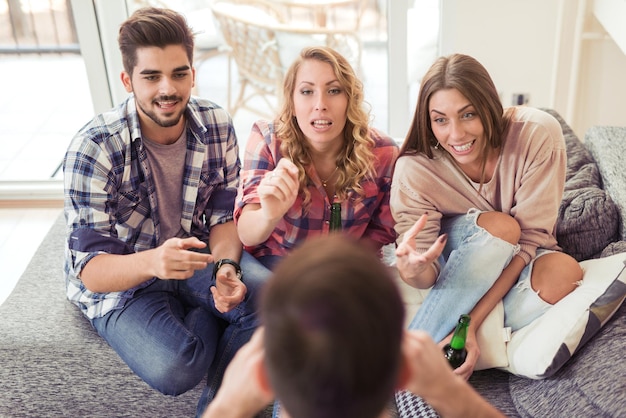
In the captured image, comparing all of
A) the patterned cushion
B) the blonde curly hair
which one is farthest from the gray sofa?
the blonde curly hair

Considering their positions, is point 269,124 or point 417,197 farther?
point 269,124

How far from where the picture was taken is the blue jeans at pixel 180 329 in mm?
1826

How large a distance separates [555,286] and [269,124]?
879 mm

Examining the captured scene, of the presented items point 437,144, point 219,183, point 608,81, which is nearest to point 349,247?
point 437,144

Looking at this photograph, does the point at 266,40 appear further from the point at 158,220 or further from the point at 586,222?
the point at 586,222

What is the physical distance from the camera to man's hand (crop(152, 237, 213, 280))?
5.45 ft

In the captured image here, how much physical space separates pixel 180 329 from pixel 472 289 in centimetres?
75

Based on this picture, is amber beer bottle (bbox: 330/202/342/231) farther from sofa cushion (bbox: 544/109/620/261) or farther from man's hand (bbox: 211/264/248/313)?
sofa cushion (bbox: 544/109/620/261)

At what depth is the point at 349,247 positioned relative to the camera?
2.51 ft

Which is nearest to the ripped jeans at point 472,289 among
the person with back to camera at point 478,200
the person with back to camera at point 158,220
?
the person with back to camera at point 478,200

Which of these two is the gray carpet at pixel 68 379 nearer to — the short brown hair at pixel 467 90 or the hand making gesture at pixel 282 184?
the hand making gesture at pixel 282 184

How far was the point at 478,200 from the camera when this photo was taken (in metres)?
1.90

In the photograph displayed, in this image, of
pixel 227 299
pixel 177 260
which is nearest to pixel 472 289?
pixel 227 299

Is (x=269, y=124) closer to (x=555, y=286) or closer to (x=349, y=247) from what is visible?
(x=555, y=286)
